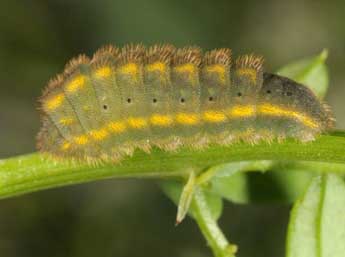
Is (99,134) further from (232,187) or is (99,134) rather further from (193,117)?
(232,187)

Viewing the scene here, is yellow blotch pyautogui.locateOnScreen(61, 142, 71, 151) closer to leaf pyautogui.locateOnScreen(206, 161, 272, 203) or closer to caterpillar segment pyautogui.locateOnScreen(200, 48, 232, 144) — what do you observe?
caterpillar segment pyautogui.locateOnScreen(200, 48, 232, 144)

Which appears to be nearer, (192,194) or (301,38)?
(192,194)

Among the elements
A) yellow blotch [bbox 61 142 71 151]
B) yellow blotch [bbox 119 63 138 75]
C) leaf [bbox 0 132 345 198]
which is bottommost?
leaf [bbox 0 132 345 198]

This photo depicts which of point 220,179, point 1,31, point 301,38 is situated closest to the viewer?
point 220,179

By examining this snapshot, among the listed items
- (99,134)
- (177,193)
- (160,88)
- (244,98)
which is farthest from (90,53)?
(244,98)

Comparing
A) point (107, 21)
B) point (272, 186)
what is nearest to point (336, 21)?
point (107, 21)

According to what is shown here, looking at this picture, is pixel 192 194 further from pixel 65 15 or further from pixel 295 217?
pixel 65 15

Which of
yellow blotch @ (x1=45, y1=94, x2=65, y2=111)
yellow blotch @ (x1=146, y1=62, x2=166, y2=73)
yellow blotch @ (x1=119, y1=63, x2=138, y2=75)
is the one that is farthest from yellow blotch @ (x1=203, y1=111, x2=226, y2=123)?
yellow blotch @ (x1=45, y1=94, x2=65, y2=111)
